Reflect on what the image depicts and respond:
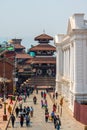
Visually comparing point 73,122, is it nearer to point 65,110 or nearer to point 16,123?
point 16,123

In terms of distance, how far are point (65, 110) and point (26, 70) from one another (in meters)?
44.8

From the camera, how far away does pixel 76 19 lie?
48031mm

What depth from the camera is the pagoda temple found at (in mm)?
93250

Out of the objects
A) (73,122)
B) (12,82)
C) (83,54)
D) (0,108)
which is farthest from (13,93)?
(73,122)

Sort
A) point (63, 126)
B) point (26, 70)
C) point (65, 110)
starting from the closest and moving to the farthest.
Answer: point (63, 126) → point (65, 110) → point (26, 70)

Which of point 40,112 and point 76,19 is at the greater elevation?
point 76,19

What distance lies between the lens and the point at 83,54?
1881 inches

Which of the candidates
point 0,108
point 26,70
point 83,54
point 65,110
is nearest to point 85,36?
point 83,54

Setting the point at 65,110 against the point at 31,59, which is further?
the point at 31,59

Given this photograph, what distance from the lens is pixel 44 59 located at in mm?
94562

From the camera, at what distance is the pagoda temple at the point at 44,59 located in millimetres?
93250

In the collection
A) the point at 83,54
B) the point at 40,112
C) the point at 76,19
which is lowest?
the point at 40,112

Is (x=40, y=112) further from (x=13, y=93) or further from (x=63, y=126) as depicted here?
(x=13, y=93)

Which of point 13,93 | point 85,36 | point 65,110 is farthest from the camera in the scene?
point 13,93
